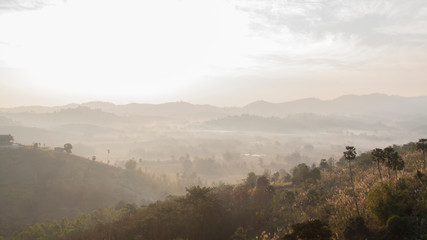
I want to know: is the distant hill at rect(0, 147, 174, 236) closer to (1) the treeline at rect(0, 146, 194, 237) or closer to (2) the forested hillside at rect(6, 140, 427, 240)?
(1) the treeline at rect(0, 146, 194, 237)

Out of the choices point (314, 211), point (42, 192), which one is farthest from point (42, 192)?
point (314, 211)

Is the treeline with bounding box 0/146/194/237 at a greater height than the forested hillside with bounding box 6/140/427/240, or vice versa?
the forested hillside with bounding box 6/140/427/240

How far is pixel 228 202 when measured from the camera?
3155 inches

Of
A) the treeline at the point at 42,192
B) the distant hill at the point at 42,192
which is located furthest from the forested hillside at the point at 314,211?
the distant hill at the point at 42,192

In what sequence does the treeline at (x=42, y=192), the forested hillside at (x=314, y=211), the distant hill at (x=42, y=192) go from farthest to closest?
the distant hill at (x=42, y=192) < the treeline at (x=42, y=192) < the forested hillside at (x=314, y=211)

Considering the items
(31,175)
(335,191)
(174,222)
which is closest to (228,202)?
(174,222)

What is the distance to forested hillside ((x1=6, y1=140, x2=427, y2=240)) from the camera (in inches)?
1574

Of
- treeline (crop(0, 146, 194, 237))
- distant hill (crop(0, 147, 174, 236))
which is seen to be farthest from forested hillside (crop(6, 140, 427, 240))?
distant hill (crop(0, 147, 174, 236))

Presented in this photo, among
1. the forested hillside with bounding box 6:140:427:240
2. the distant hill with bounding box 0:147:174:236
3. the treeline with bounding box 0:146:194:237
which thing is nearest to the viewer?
the forested hillside with bounding box 6:140:427:240

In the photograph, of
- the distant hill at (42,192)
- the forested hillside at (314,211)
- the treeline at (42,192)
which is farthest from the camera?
the distant hill at (42,192)

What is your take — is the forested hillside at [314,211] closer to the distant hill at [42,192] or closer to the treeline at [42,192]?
the treeline at [42,192]

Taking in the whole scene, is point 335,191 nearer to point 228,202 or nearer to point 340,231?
point 340,231

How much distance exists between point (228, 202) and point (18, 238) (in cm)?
7692

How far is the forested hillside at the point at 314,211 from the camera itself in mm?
39969
